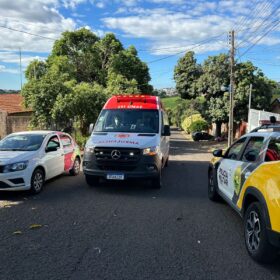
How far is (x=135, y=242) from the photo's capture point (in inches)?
201

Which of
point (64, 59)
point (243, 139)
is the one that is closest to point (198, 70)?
point (64, 59)

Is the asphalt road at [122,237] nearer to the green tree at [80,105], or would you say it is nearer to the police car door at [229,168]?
the police car door at [229,168]

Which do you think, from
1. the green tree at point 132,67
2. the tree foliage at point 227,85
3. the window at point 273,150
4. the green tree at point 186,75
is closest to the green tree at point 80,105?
the green tree at point 132,67

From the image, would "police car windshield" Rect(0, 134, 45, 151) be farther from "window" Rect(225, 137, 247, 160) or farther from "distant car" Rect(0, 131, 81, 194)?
"window" Rect(225, 137, 247, 160)

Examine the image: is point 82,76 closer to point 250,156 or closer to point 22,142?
point 22,142

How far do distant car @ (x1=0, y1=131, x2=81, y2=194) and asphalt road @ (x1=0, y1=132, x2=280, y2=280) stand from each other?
0.41 metres

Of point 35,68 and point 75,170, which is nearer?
point 75,170

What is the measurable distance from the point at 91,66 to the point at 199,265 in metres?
28.4

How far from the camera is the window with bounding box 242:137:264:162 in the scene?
17.1 ft

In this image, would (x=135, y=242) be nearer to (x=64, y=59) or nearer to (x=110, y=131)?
(x=110, y=131)

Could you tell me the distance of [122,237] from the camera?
5.31 m

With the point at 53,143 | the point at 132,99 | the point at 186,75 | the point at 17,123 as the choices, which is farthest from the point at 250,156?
the point at 186,75

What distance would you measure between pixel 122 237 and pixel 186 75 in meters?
37.1

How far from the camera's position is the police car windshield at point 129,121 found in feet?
31.1
